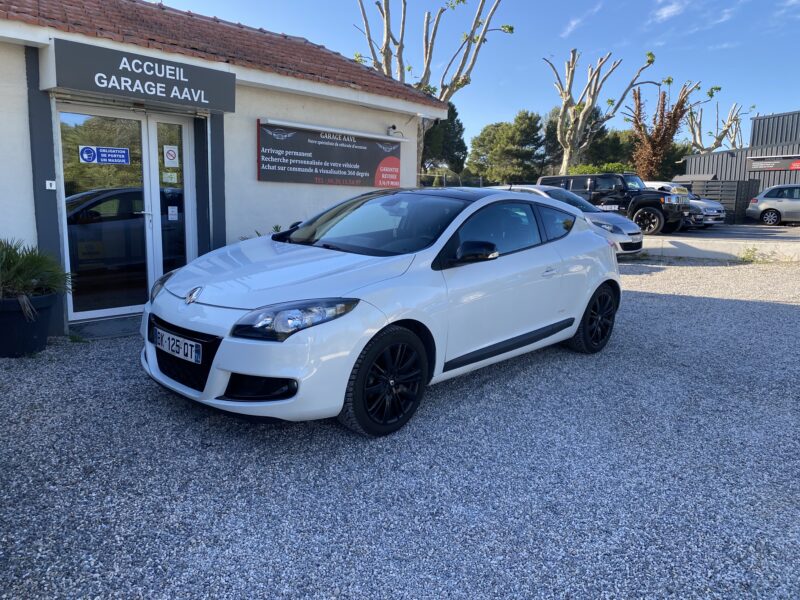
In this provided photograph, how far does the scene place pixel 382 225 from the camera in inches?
173

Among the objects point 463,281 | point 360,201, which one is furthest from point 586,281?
point 360,201

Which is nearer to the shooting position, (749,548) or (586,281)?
(749,548)

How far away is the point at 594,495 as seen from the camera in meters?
3.07

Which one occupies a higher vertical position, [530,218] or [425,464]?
[530,218]

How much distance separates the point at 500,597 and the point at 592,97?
3387 cm

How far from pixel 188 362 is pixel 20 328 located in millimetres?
2465

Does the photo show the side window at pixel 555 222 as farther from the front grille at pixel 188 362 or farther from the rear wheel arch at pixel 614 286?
the front grille at pixel 188 362

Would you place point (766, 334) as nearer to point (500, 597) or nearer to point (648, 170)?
point (500, 597)

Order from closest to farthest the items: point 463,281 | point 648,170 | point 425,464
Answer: point 425,464, point 463,281, point 648,170

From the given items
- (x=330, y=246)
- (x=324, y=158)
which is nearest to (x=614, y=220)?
(x=324, y=158)

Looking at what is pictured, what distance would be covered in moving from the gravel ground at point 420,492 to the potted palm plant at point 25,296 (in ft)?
0.76

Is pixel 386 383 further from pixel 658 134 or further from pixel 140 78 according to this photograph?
pixel 658 134

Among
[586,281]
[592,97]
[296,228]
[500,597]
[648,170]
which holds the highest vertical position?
[592,97]

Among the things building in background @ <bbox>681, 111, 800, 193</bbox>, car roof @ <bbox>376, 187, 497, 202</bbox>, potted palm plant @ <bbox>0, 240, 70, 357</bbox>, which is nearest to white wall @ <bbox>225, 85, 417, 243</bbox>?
potted palm plant @ <bbox>0, 240, 70, 357</bbox>
